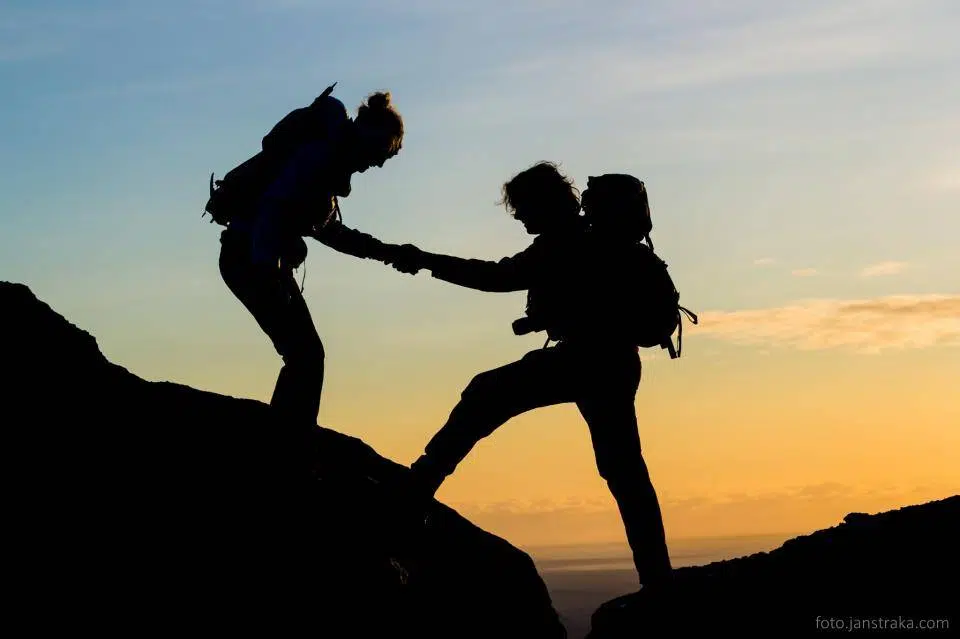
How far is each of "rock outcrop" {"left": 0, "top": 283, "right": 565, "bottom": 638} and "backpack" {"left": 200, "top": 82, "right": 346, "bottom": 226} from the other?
62.0 inches

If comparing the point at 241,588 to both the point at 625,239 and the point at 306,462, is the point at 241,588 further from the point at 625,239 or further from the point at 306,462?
the point at 625,239

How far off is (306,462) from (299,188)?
6.68 feet

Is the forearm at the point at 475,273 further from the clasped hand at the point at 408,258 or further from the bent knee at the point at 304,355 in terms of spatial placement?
the bent knee at the point at 304,355

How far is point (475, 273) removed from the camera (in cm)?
1019

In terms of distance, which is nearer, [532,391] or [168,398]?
[532,391]

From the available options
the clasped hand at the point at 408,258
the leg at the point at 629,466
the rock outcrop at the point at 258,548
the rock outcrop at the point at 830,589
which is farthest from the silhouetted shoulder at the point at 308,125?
the rock outcrop at the point at 830,589

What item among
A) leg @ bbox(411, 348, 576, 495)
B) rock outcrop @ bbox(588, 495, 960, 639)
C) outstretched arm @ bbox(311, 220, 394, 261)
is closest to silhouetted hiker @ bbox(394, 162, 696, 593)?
leg @ bbox(411, 348, 576, 495)

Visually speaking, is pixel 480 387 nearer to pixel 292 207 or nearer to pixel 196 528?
pixel 292 207

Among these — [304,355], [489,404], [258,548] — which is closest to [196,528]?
[258,548]

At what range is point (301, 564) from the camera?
30.3 feet

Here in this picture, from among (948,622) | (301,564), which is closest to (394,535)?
(301,564)

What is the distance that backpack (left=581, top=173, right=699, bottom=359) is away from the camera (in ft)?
32.1

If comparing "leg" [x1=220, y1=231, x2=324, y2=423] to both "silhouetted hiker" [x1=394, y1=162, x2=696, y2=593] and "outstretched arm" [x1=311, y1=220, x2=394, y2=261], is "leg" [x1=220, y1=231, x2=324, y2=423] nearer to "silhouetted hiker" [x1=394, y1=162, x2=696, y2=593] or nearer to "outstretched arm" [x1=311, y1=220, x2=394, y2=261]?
"outstretched arm" [x1=311, y1=220, x2=394, y2=261]

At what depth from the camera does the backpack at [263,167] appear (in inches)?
403
